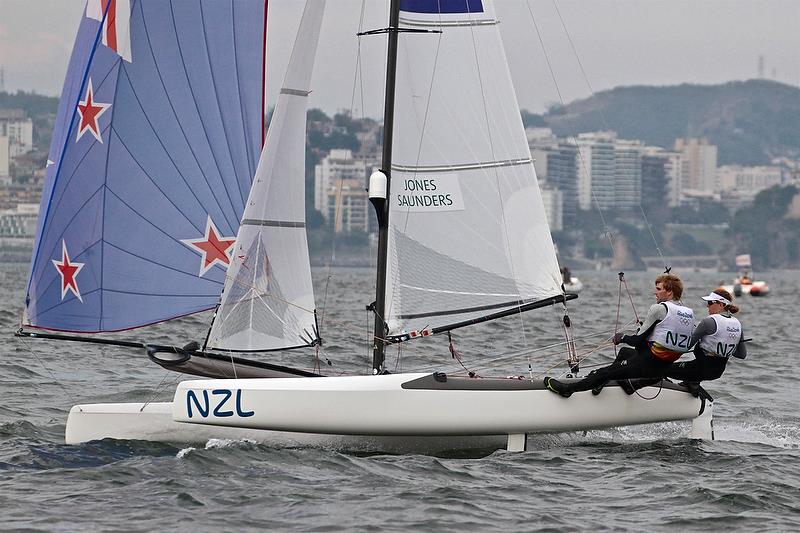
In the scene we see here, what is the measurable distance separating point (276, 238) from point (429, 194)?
1048 millimetres

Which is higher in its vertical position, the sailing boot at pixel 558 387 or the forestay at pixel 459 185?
the forestay at pixel 459 185

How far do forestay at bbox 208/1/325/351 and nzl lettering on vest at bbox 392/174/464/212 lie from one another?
2.17ft

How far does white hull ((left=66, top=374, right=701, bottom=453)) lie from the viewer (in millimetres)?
7816

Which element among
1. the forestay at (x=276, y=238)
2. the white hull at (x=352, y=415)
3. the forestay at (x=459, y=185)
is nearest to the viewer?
the white hull at (x=352, y=415)

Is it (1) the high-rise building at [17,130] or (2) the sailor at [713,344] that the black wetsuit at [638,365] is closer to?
(2) the sailor at [713,344]

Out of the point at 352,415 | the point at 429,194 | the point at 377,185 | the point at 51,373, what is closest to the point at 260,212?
the point at 377,185

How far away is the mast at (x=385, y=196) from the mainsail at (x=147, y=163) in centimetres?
114

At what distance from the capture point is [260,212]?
8492mm

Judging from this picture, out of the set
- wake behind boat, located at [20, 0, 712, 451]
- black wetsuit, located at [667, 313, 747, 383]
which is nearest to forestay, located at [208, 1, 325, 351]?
wake behind boat, located at [20, 0, 712, 451]

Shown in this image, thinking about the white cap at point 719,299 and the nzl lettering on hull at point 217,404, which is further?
Result: the white cap at point 719,299

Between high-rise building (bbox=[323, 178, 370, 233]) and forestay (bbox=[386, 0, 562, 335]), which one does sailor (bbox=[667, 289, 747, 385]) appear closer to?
forestay (bbox=[386, 0, 562, 335])

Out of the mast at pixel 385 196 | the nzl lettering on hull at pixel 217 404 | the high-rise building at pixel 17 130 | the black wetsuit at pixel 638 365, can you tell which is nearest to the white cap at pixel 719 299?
the black wetsuit at pixel 638 365

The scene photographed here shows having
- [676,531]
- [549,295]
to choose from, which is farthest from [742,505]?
[549,295]

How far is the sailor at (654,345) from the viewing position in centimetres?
816
